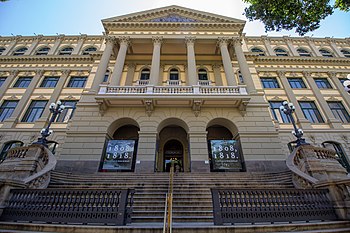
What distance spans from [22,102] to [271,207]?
81.6 ft

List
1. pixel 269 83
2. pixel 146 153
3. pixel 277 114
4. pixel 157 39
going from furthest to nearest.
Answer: pixel 269 83 → pixel 277 114 → pixel 157 39 → pixel 146 153

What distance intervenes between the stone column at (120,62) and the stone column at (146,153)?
550cm

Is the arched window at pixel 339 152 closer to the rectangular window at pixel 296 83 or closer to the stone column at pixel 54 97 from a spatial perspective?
the rectangular window at pixel 296 83

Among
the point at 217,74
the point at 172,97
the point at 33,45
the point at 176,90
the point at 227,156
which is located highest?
the point at 33,45

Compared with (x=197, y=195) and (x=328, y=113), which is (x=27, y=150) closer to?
(x=197, y=195)

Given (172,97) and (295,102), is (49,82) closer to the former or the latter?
(172,97)

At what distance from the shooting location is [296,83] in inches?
803

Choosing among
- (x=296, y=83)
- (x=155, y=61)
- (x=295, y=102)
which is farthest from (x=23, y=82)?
(x=296, y=83)

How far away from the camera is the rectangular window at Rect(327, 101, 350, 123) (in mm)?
17828

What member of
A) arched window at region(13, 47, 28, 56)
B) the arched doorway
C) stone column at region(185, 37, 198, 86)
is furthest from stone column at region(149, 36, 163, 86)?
arched window at region(13, 47, 28, 56)

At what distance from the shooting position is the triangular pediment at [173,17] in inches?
699

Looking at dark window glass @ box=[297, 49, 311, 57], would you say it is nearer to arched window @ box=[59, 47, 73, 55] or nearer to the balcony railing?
the balcony railing

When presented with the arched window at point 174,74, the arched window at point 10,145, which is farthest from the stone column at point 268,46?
the arched window at point 10,145

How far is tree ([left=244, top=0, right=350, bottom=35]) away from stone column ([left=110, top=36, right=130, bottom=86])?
11.0 metres
